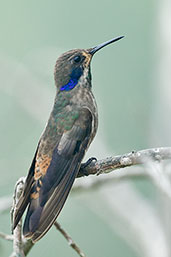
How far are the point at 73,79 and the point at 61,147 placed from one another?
2.59ft

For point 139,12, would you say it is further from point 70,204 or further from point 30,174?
point 30,174

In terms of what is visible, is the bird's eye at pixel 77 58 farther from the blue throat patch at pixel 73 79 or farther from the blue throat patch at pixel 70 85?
the blue throat patch at pixel 70 85

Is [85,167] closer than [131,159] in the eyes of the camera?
No

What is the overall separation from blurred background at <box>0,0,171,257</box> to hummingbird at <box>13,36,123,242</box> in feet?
→ 3.03

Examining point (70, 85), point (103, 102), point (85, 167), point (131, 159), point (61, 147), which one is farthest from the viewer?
point (103, 102)

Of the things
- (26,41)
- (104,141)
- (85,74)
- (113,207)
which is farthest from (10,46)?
(85,74)

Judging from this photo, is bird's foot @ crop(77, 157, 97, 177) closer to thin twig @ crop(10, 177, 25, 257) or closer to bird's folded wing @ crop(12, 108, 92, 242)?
bird's folded wing @ crop(12, 108, 92, 242)

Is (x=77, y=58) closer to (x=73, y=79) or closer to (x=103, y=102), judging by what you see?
(x=73, y=79)

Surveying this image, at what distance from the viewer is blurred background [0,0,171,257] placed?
609 cm

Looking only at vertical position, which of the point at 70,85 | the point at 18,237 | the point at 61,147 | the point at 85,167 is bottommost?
the point at 18,237

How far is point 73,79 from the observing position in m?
4.68

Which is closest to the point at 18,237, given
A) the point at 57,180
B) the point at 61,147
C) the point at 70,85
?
the point at 57,180

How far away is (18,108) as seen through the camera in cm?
780

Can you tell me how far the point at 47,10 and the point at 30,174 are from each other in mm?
6698
